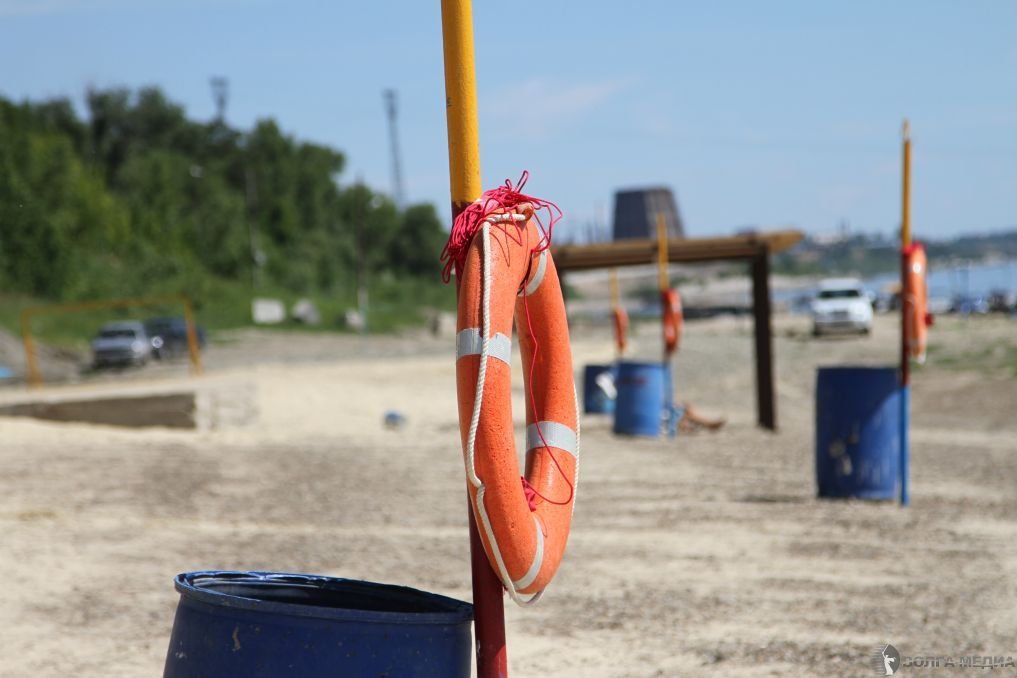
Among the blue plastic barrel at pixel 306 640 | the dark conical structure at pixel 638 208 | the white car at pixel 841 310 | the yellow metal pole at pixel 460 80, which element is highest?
the dark conical structure at pixel 638 208

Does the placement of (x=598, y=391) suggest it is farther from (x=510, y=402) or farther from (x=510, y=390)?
(x=510, y=390)

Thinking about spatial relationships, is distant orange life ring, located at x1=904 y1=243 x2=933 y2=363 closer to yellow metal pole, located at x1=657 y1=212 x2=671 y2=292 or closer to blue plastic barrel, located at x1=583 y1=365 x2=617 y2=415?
yellow metal pole, located at x1=657 y1=212 x2=671 y2=292

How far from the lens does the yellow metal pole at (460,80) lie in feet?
13.5

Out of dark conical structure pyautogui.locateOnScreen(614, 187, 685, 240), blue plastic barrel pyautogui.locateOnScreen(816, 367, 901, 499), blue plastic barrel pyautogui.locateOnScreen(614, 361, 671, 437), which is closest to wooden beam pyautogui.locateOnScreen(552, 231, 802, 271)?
blue plastic barrel pyautogui.locateOnScreen(614, 361, 671, 437)

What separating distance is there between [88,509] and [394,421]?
8.36 metres

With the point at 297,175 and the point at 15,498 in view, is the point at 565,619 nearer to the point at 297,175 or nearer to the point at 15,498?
the point at 15,498

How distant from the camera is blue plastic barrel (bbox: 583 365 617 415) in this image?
20.1m

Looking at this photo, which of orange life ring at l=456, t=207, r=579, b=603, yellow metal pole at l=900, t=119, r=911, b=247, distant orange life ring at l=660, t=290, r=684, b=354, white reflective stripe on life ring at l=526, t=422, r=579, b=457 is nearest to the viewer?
orange life ring at l=456, t=207, r=579, b=603

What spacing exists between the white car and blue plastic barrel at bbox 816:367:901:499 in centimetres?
3434

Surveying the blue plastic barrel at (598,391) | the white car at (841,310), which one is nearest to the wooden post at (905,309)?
the blue plastic barrel at (598,391)

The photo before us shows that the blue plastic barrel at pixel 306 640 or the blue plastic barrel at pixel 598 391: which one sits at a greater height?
the blue plastic barrel at pixel 306 640

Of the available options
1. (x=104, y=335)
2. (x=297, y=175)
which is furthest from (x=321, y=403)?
(x=297, y=175)

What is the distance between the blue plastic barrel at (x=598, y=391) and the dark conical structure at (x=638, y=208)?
75.6 metres

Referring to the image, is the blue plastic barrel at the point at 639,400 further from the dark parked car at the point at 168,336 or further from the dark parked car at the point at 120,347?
the dark parked car at the point at 168,336
